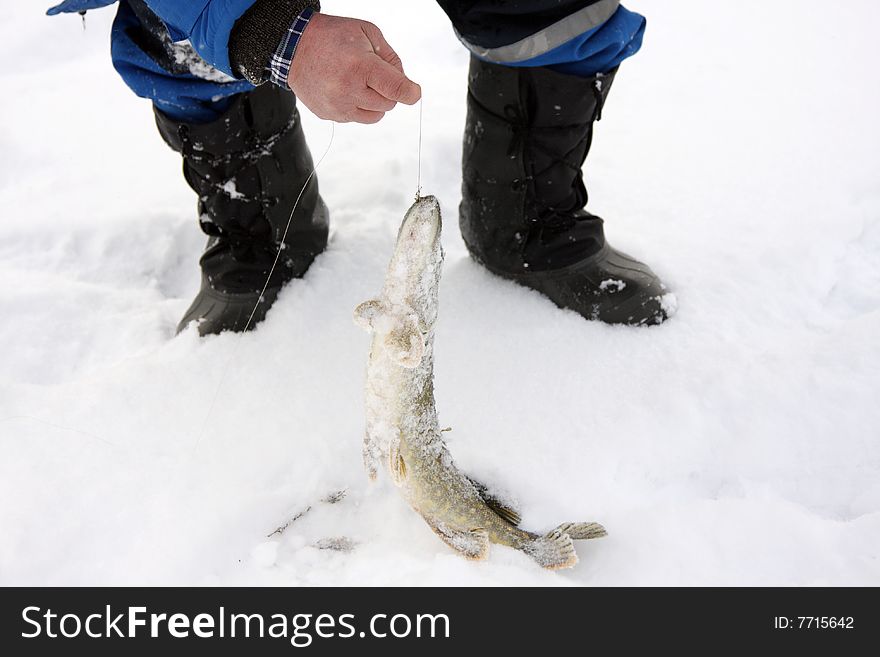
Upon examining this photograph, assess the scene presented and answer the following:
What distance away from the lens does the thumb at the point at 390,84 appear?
93 cm

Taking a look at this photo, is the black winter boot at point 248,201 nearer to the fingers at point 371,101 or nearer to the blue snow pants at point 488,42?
the blue snow pants at point 488,42

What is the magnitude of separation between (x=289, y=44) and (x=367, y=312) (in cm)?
44

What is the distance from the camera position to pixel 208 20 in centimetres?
105

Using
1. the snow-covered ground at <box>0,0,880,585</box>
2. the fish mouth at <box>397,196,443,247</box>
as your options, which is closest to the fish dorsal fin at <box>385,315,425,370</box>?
the fish mouth at <box>397,196,443,247</box>

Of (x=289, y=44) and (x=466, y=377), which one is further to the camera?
(x=466, y=377)

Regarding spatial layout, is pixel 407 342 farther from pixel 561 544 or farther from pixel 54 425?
pixel 54 425

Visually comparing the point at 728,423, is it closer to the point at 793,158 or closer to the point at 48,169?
the point at 793,158

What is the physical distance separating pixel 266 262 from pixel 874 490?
1.59 metres

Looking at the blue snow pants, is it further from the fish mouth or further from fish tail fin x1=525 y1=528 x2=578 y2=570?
fish tail fin x1=525 y1=528 x2=578 y2=570

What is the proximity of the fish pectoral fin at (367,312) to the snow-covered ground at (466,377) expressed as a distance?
48 centimetres

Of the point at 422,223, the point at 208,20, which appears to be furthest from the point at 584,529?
the point at 208,20

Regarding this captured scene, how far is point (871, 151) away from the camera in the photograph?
228 cm
